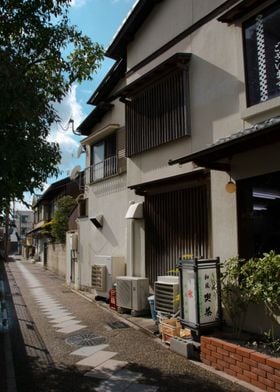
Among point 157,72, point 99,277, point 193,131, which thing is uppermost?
point 157,72

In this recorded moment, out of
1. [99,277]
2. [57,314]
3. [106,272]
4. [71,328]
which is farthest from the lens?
[99,277]

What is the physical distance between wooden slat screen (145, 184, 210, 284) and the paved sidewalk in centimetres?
175

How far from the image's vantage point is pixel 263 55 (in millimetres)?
7609

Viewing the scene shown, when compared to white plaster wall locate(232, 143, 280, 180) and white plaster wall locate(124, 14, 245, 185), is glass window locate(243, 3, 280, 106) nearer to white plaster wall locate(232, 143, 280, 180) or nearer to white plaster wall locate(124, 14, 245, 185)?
white plaster wall locate(124, 14, 245, 185)

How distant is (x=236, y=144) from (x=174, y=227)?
3.98 meters

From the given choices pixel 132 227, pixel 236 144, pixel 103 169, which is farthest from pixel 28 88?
pixel 103 169

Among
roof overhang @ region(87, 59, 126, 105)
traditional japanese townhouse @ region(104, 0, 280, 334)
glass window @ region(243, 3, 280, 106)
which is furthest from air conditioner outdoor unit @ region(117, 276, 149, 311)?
roof overhang @ region(87, 59, 126, 105)

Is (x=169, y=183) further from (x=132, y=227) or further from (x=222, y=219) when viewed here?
(x=222, y=219)

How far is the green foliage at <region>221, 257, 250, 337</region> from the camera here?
6832mm

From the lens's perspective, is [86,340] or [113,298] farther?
[113,298]

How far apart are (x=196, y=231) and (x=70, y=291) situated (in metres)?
9.73

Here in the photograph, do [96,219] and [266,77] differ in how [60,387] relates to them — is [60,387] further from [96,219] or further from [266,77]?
[96,219]

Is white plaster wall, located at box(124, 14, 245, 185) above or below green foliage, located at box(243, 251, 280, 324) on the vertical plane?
above

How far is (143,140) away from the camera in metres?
11.4
